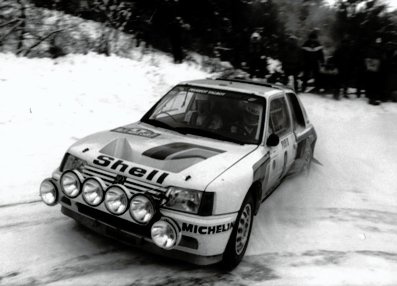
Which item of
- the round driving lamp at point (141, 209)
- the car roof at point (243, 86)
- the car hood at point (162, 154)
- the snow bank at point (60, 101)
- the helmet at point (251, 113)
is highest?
the car roof at point (243, 86)

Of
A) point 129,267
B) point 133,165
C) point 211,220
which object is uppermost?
point 133,165

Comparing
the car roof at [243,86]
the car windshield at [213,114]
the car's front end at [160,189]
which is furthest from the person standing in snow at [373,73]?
the car's front end at [160,189]

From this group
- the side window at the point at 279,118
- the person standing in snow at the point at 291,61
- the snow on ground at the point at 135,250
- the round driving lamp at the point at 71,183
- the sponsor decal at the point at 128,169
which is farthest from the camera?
the person standing in snow at the point at 291,61

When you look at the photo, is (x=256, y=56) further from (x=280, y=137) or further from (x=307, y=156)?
(x=280, y=137)

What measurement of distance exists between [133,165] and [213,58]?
1028cm

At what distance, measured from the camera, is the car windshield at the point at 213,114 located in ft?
15.5

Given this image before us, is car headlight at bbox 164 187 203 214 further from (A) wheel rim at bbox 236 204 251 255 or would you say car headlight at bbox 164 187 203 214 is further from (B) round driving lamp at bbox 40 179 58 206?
(B) round driving lamp at bbox 40 179 58 206

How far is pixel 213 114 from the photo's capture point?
4.93 m

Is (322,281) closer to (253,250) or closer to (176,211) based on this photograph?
(253,250)

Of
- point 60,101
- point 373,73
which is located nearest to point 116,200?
point 60,101

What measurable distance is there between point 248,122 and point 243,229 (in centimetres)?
131

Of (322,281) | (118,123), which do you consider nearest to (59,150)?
(118,123)

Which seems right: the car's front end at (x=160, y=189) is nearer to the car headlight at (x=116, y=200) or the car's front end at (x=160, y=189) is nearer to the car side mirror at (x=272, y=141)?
the car headlight at (x=116, y=200)

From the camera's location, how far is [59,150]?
675 centimetres
